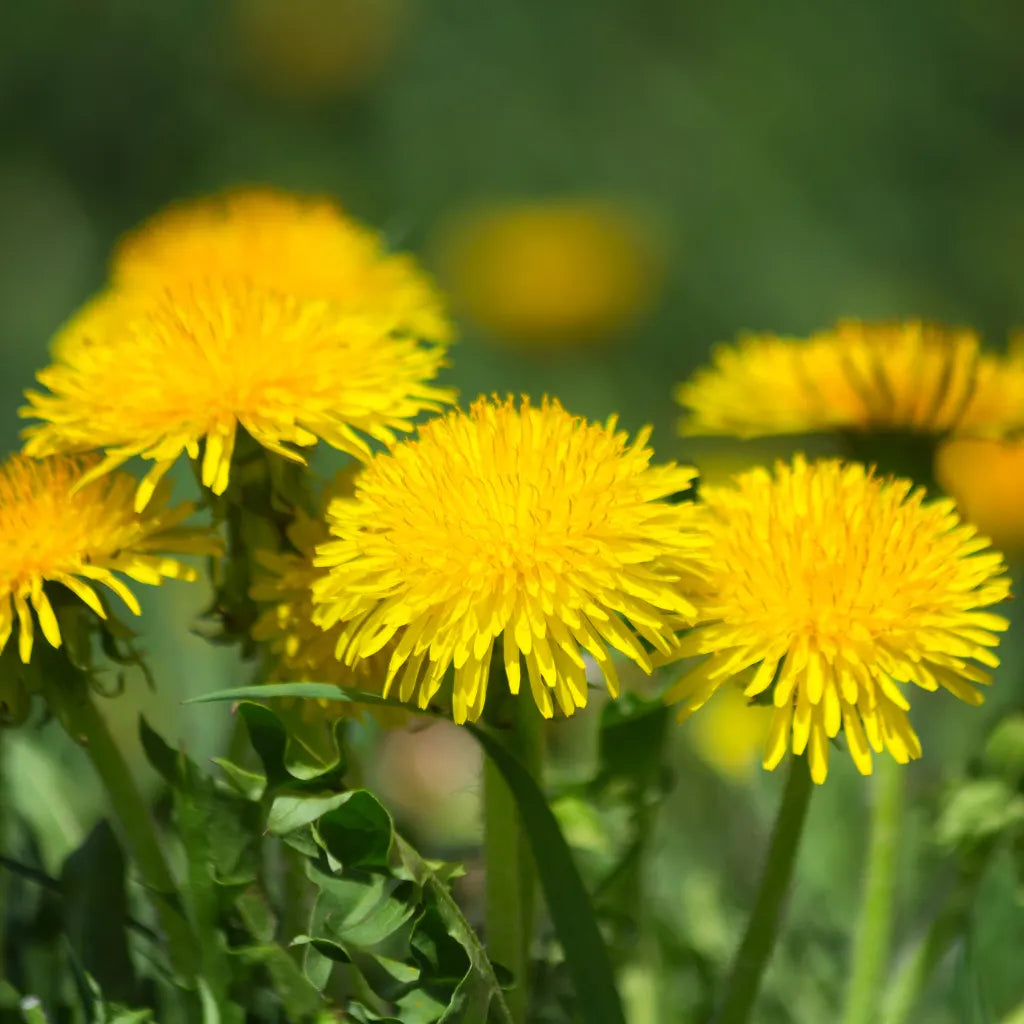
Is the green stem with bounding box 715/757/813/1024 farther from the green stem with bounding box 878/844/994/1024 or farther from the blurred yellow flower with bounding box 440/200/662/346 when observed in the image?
the blurred yellow flower with bounding box 440/200/662/346

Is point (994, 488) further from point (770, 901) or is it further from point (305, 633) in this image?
point (305, 633)

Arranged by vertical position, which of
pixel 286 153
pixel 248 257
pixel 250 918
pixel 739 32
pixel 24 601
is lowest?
pixel 250 918

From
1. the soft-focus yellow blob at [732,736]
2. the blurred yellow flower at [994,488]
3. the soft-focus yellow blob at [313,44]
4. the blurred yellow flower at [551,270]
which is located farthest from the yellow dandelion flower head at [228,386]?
the soft-focus yellow blob at [313,44]

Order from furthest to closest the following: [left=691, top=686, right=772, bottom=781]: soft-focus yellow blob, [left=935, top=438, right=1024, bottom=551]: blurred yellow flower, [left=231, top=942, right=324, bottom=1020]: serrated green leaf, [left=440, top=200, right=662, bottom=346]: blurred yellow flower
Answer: [left=440, top=200, right=662, bottom=346]: blurred yellow flower → [left=935, top=438, right=1024, bottom=551]: blurred yellow flower → [left=691, top=686, right=772, bottom=781]: soft-focus yellow blob → [left=231, top=942, right=324, bottom=1020]: serrated green leaf

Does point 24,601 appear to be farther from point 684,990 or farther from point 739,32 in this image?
point 739,32

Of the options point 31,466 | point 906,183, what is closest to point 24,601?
point 31,466

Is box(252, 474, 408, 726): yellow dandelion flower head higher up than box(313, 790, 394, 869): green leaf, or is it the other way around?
box(252, 474, 408, 726): yellow dandelion flower head

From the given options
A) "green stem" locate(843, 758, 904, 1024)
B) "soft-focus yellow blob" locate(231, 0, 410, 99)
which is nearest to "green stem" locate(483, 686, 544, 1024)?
"green stem" locate(843, 758, 904, 1024)
